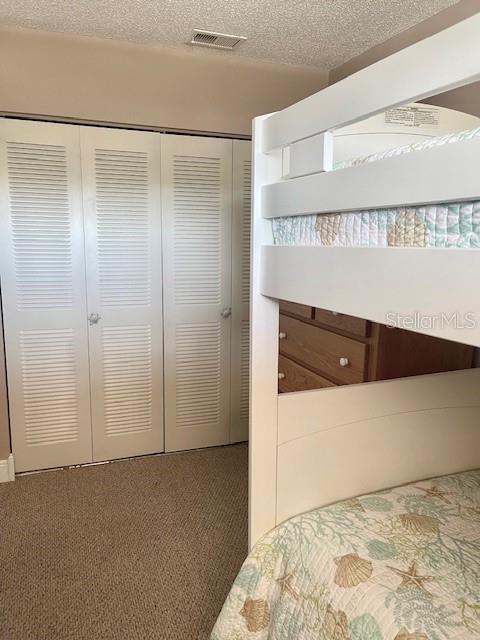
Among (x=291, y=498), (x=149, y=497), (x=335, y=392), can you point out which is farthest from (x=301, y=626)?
(x=149, y=497)

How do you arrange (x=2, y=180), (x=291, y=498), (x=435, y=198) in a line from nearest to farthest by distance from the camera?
1. (x=435, y=198)
2. (x=291, y=498)
3. (x=2, y=180)

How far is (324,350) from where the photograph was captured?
6.68 feet

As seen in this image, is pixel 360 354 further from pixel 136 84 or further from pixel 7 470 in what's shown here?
pixel 7 470

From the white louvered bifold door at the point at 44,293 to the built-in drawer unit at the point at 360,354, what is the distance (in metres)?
1.25

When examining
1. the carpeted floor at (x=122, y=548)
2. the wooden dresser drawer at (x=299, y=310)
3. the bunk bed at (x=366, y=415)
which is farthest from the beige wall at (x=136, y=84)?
the bunk bed at (x=366, y=415)

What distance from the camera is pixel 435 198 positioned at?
31.6 inches

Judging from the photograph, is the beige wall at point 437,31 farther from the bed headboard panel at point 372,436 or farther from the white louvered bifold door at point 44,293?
the white louvered bifold door at point 44,293

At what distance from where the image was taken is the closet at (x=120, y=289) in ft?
8.27

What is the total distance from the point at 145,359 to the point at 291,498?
1534 millimetres

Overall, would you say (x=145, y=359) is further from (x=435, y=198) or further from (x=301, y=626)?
(x=435, y=198)

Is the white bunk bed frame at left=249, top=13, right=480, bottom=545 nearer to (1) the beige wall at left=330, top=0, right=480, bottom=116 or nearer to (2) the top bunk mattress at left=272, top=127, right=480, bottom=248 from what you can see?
(2) the top bunk mattress at left=272, top=127, right=480, bottom=248

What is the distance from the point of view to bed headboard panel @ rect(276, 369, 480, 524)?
1.48m

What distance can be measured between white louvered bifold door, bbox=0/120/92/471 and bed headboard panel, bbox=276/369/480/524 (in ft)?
5.21

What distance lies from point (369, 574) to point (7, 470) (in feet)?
6.77
